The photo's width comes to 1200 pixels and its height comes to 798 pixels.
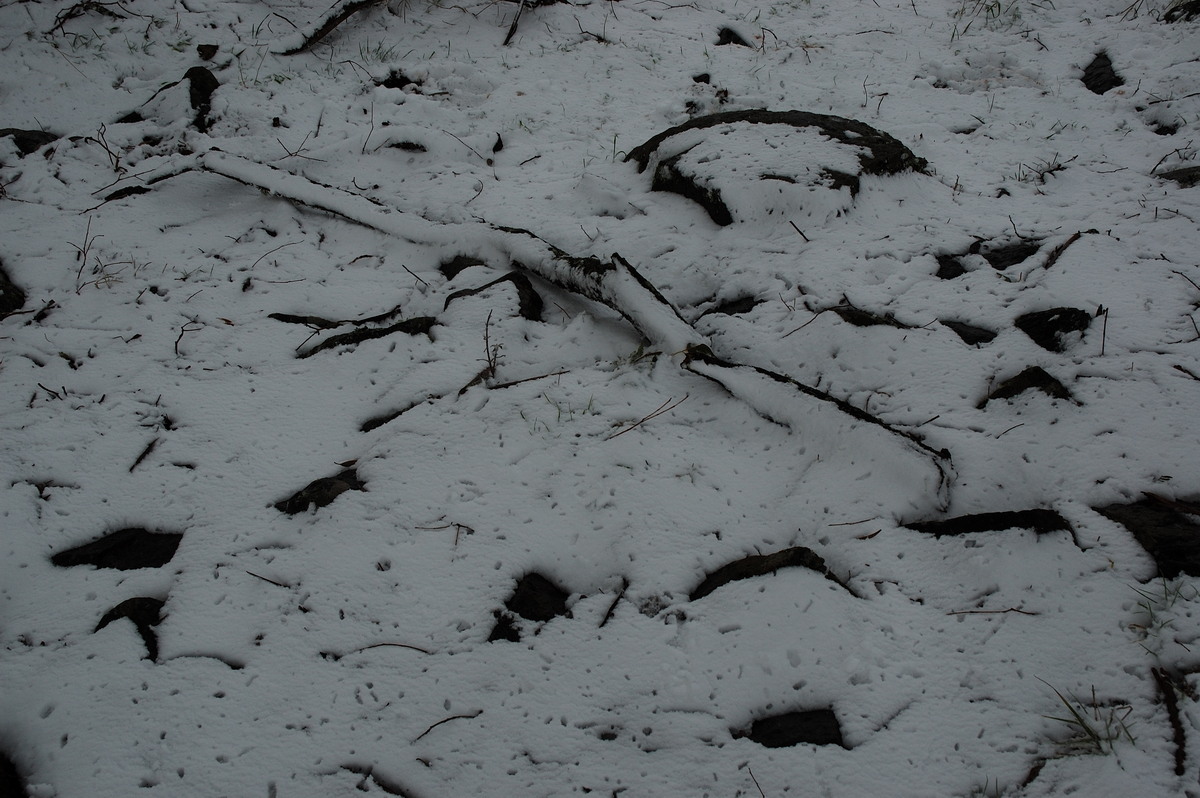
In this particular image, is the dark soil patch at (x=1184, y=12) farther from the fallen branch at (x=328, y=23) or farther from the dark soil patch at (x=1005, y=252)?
the fallen branch at (x=328, y=23)

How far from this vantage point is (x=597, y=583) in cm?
215

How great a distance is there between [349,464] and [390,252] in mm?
1538

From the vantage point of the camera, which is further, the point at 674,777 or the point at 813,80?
the point at 813,80

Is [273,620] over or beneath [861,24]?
beneath

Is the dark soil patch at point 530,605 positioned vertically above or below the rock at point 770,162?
below

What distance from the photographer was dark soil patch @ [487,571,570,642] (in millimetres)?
2014

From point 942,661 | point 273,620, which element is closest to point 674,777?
point 942,661

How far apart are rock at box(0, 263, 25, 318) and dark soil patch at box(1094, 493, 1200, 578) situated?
179 inches

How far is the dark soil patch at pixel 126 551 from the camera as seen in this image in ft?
7.27

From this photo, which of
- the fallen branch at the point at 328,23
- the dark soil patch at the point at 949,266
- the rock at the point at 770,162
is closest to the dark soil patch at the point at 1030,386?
the dark soil patch at the point at 949,266

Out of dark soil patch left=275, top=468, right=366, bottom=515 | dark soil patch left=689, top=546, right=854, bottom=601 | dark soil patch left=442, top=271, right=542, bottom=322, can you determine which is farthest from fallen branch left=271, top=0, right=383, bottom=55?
dark soil patch left=689, top=546, right=854, bottom=601

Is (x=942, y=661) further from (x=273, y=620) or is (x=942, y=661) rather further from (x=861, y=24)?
(x=861, y=24)

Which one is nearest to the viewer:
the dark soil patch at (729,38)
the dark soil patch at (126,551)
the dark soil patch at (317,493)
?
the dark soil patch at (126,551)

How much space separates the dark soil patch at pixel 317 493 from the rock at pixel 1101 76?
531 centimetres
